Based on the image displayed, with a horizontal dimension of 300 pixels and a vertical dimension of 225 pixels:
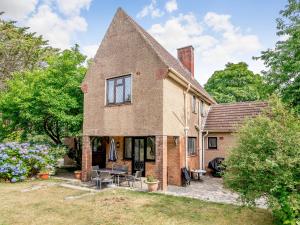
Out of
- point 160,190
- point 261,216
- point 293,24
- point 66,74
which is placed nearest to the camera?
point 261,216

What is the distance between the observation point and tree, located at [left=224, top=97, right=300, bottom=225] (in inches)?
246

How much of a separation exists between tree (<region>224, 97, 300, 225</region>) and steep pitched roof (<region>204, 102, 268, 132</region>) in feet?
31.1

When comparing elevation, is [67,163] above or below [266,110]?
below

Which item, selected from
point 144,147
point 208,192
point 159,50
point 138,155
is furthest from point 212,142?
point 159,50

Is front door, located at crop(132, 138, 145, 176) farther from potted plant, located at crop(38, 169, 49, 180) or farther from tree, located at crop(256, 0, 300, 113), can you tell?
tree, located at crop(256, 0, 300, 113)

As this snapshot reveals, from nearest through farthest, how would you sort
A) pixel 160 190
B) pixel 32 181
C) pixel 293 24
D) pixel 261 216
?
pixel 261 216, pixel 160 190, pixel 293 24, pixel 32 181

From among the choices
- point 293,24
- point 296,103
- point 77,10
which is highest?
point 77,10

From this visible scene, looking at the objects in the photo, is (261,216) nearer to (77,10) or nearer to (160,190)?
(160,190)

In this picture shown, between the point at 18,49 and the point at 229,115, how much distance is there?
84.1 feet

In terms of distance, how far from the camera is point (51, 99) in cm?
1496

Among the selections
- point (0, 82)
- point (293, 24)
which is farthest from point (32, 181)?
point (0, 82)

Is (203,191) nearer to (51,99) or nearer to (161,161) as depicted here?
(161,161)

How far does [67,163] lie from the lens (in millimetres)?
23734

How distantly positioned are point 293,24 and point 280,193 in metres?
10.6
